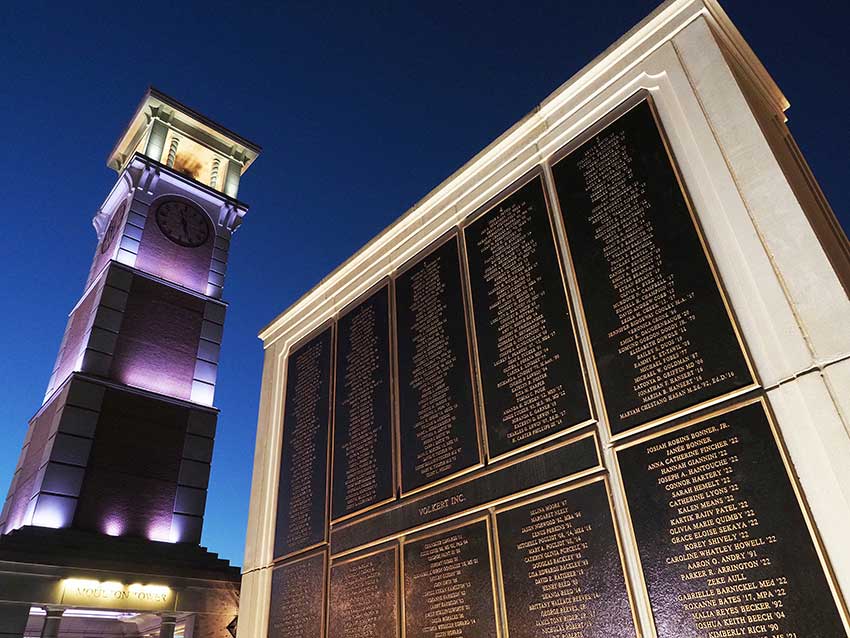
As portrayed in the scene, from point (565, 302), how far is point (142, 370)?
57.3 ft

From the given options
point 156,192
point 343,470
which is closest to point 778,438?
point 343,470

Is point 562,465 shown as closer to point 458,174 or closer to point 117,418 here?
point 458,174

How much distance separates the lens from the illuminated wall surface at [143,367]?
1631 cm

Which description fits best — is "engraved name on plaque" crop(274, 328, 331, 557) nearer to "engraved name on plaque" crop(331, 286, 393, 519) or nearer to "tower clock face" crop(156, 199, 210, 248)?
"engraved name on plaque" crop(331, 286, 393, 519)

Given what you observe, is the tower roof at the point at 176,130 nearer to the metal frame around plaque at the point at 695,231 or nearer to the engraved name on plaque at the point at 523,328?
the engraved name on plaque at the point at 523,328

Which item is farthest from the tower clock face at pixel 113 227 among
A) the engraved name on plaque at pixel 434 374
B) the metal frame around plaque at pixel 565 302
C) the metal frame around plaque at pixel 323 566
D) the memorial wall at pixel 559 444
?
the metal frame around plaque at pixel 565 302

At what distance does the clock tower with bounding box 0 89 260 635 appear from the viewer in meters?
16.2

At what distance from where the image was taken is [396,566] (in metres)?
5.17

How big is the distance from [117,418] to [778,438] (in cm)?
1800

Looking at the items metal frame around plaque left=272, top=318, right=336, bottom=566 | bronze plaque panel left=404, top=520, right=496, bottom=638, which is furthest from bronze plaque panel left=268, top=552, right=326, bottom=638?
bronze plaque panel left=404, top=520, right=496, bottom=638

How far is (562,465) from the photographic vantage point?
4277 millimetres

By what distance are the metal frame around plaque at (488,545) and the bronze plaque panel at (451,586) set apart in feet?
0.05

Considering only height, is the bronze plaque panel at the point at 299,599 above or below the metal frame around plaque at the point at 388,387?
below

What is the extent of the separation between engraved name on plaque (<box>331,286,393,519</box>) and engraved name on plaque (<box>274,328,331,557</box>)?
0.79ft
